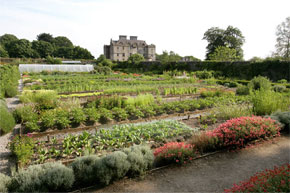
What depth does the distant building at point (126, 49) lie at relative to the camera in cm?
6081

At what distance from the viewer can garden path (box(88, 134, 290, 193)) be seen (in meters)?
3.45

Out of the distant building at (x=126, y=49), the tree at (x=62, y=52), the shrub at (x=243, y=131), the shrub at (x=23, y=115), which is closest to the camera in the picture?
the shrub at (x=243, y=131)

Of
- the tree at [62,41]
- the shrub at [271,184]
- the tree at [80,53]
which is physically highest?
the tree at [62,41]

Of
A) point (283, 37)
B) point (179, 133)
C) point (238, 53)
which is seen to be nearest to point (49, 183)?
point (179, 133)

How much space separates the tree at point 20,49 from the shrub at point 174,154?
5638cm

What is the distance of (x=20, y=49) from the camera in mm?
50219

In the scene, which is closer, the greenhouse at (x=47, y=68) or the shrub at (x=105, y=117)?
the shrub at (x=105, y=117)

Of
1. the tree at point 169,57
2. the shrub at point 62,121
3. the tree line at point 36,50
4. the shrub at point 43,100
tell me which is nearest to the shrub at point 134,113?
the shrub at point 62,121

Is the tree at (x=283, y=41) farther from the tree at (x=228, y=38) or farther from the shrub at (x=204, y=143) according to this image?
the shrub at (x=204, y=143)

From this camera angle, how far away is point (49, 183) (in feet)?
10.5

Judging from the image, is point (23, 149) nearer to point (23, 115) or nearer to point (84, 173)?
point (84, 173)

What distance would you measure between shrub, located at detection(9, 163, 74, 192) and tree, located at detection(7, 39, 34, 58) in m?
56.0

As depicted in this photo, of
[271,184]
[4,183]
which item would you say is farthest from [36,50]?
[271,184]

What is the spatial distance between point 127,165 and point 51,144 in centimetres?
248
